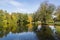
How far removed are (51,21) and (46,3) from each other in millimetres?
7978

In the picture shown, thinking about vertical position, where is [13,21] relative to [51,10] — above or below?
below

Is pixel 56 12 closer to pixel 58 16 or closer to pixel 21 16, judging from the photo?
pixel 58 16

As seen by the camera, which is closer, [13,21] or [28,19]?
[13,21]

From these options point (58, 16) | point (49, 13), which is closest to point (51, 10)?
point (49, 13)

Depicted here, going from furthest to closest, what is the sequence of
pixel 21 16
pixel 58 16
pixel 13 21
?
1. pixel 21 16
2. pixel 13 21
3. pixel 58 16

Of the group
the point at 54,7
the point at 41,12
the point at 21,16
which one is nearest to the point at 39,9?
the point at 41,12

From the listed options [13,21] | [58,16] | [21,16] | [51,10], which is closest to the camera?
[58,16]

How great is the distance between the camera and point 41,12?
5894 centimetres

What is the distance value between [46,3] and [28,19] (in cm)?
1802

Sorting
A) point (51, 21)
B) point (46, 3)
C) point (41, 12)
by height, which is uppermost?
point (46, 3)

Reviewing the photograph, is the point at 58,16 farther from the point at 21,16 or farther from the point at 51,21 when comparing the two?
the point at 21,16

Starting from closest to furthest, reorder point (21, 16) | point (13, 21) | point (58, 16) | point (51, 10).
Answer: point (58, 16), point (51, 10), point (13, 21), point (21, 16)

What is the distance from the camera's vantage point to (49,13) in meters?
57.6

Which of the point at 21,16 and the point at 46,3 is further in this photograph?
the point at 21,16
